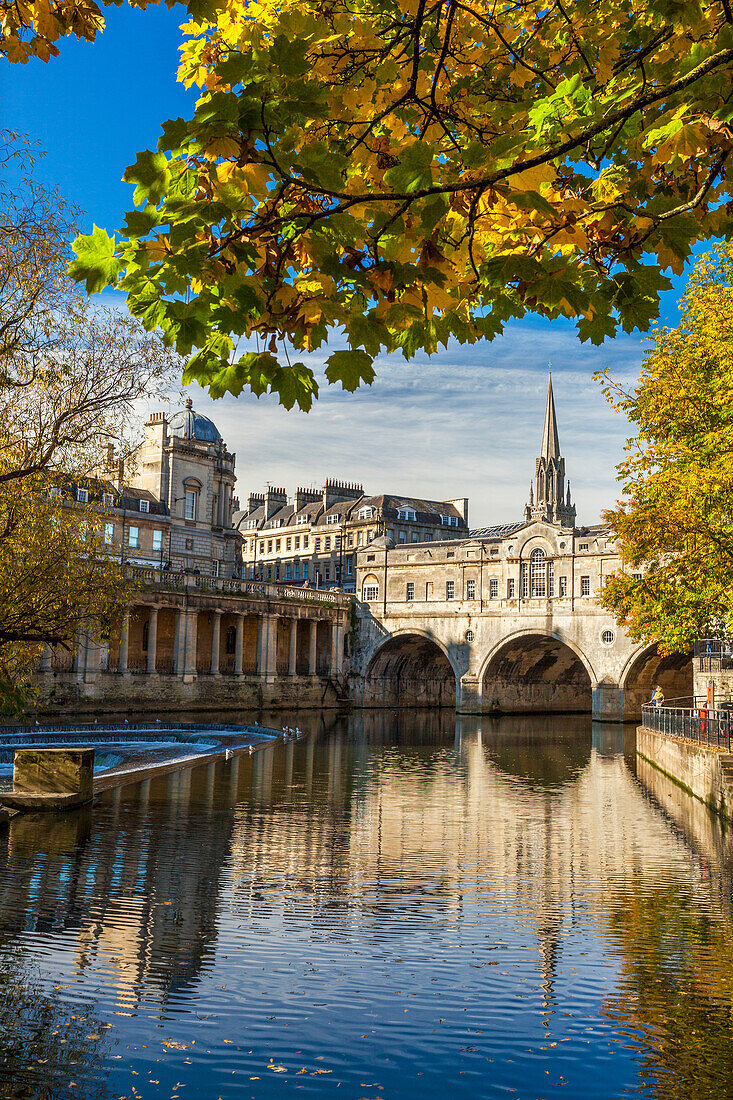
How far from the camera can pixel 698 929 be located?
1062cm

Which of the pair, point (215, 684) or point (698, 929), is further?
point (215, 684)

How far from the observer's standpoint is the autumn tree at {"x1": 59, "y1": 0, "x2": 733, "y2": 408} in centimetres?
416

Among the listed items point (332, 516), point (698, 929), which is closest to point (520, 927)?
point (698, 929)

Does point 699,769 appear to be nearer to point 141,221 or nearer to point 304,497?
point 141,221

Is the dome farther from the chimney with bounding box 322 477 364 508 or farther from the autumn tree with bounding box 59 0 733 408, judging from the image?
the autumn tree with bounding box 59 0 733 408

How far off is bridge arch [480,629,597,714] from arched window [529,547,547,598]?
249 centimetres

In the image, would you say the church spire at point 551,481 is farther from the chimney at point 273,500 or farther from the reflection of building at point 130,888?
the reflection of building at point 130,888

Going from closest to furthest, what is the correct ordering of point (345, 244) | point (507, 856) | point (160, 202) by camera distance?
point (160, 202) → point (345, 244) → point (507, 856)

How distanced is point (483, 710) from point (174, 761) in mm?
38193

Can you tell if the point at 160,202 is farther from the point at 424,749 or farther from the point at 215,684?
A: the point at 215,684

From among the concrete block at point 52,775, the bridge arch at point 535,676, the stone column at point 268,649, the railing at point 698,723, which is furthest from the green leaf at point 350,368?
the stone column at point 268,649

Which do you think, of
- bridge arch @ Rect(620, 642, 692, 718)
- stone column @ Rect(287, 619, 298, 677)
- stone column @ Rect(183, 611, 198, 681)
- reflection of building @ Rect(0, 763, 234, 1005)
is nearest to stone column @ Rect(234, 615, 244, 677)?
stone column @ Rect(287, 619, 298, 677)

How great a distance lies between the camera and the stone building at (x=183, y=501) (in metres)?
64.2

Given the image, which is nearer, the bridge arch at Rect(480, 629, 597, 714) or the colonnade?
the colonnade
